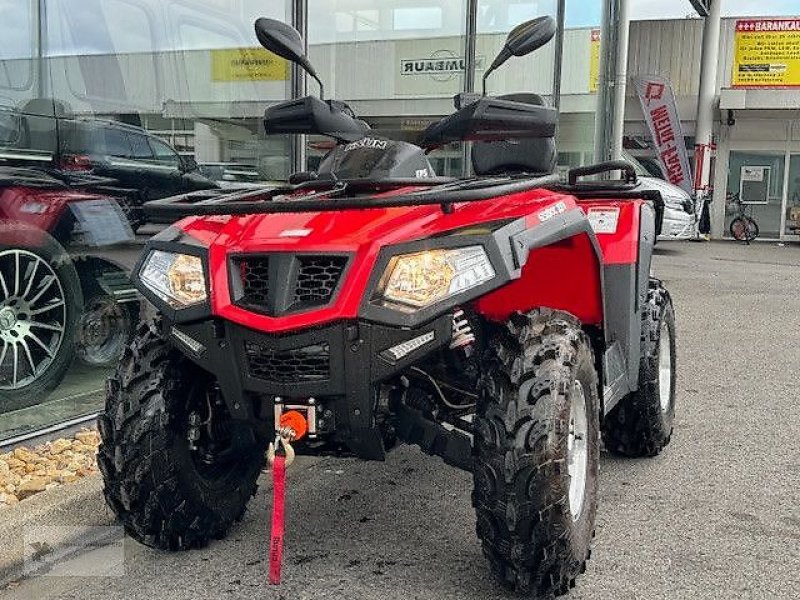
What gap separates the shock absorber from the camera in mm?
2592

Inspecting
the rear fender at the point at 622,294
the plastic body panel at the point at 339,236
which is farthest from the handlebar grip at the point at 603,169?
the plastic body panel at the point at 339,236

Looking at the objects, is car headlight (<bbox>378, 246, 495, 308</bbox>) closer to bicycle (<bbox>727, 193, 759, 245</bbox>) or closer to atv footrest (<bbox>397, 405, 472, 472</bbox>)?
atv footrest (<bbox>397, 405, 472, 472</bbox>)

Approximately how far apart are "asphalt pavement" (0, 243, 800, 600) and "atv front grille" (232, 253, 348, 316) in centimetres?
98

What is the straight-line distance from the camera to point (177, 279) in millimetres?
2609

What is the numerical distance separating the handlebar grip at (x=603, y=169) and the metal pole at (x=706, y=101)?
18321mm

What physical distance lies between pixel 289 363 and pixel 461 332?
0.52 meters

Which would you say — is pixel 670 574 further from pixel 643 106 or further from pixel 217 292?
pixel 643 106

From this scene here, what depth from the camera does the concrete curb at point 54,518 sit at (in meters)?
3.04

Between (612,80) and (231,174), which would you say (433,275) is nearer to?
(231,174)

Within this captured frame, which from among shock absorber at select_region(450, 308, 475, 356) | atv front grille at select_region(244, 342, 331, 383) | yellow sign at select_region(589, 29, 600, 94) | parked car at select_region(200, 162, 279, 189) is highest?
yellow sign at select_region(589, 29, 600, 94)

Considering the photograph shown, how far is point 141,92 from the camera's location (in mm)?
5328

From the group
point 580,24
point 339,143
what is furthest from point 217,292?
point 580,24

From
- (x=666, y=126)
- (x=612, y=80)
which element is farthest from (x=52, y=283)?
(x=666, y=126)

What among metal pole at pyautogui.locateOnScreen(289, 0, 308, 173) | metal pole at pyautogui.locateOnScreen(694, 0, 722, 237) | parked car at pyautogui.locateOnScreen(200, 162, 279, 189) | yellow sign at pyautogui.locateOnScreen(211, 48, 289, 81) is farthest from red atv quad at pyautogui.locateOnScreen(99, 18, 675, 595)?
metal pole at pyautogui.locateOnScreen(694, 0, 722, 237)
